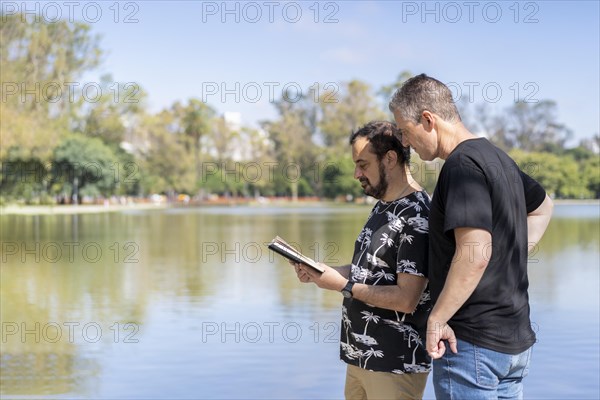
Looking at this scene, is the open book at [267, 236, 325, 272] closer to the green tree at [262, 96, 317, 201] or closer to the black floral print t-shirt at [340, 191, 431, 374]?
the black floral print t-shirt at [340, 191, 431, 374]

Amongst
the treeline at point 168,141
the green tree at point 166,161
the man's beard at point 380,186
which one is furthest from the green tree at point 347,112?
the man's beard at point 380,186

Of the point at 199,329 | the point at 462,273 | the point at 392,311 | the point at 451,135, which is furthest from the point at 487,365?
the point at 199,329

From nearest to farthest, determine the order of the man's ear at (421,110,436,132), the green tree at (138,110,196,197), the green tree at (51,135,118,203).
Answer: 1. the man's ear at (421,110,436,132)
2. the green tree at (51,135,118,203)
3. the green tree at (138,110,196,197)

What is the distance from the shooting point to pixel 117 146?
2429 inches

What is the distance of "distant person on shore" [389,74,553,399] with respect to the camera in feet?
6.41

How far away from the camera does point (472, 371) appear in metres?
2.01

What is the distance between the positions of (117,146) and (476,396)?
61.6 metres

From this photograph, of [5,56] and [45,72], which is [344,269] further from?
[45,72]

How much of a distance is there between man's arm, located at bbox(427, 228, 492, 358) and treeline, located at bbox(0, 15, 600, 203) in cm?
2401

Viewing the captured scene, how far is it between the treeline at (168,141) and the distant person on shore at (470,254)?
940 inches

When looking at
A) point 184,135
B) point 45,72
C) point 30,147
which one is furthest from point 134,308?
point 184,135

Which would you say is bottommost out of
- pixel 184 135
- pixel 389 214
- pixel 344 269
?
pixel 344 269

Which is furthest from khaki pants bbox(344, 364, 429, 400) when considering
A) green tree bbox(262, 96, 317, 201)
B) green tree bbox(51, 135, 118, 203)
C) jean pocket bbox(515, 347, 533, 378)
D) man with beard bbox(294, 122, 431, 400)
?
green tree bbox(262, 96, 317, 201)

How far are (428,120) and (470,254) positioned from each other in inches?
14.9
